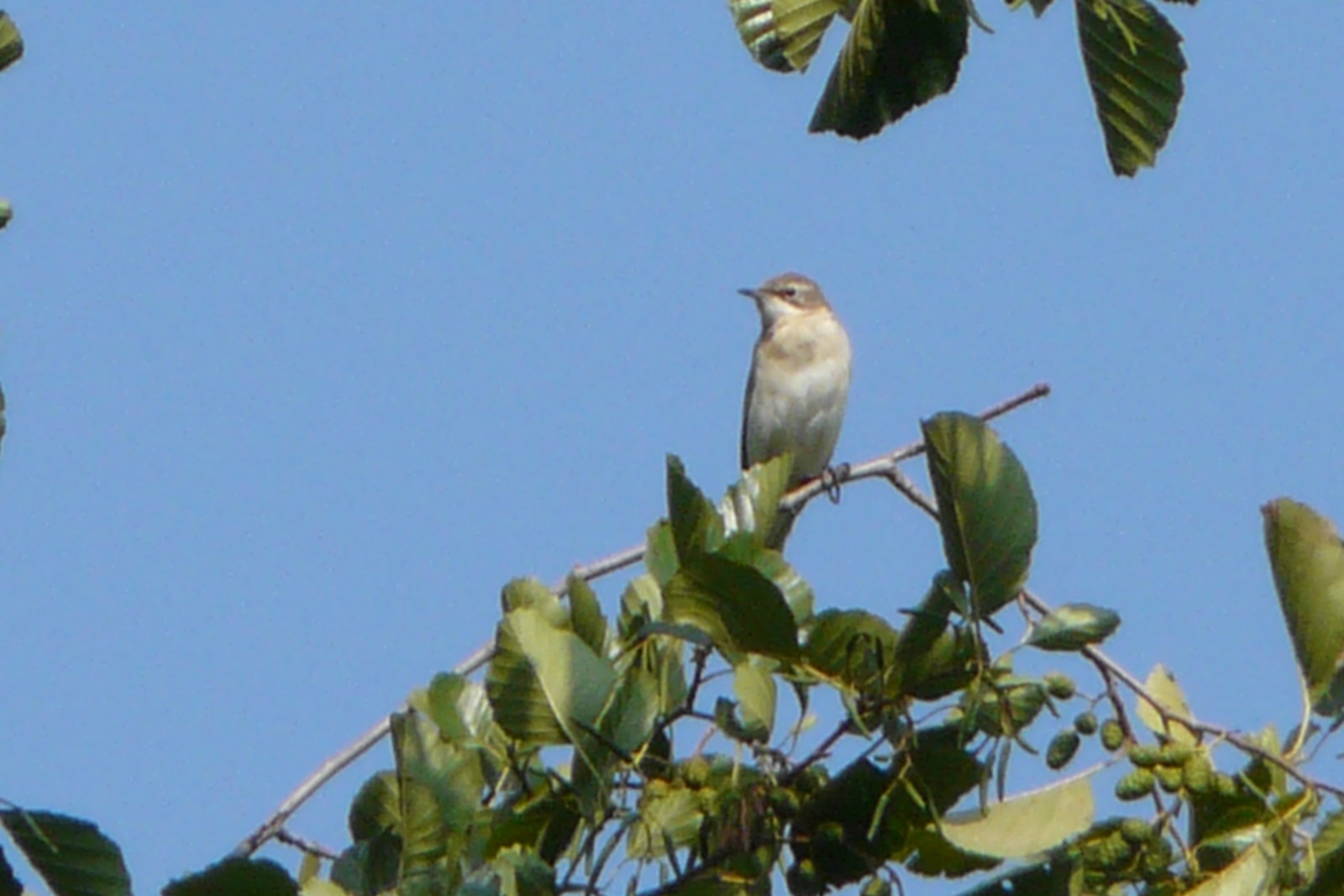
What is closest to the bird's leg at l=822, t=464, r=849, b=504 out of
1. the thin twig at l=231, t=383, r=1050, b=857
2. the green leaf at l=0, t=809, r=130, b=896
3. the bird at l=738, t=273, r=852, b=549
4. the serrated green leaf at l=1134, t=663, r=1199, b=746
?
the thin twig at l=231, t=383, r=1050, b=857

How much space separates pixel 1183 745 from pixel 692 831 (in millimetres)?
665

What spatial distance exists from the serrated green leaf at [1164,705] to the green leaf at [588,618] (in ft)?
2.54

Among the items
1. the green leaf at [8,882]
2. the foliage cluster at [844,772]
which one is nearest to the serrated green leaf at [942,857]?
the foliage cluster at [844,772]

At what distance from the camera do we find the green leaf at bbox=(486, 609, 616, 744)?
271 cm

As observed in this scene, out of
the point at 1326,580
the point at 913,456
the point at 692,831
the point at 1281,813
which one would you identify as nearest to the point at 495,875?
the point at 692,831

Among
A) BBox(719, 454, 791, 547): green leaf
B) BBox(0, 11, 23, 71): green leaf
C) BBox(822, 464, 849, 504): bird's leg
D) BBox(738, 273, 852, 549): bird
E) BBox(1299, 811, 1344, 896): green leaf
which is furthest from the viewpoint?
BBox(738, 273, 852, 549): bird

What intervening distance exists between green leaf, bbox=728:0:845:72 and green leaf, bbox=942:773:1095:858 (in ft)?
3.58

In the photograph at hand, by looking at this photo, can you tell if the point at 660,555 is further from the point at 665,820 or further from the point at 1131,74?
the point at 1131,74

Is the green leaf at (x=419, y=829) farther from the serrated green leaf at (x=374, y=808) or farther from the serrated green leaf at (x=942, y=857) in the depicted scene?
the serrated green leaf at (x=942, y=857)

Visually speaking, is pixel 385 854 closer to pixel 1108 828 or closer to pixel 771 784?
pixel 771 784

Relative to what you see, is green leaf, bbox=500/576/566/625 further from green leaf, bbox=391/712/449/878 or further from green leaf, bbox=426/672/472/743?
green leaf, bbox=391/712/449/878

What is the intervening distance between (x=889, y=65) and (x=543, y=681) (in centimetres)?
101

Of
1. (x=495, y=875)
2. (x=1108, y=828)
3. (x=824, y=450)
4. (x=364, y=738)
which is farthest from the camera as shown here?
(x=824, y=450)

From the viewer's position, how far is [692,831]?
2.70m
